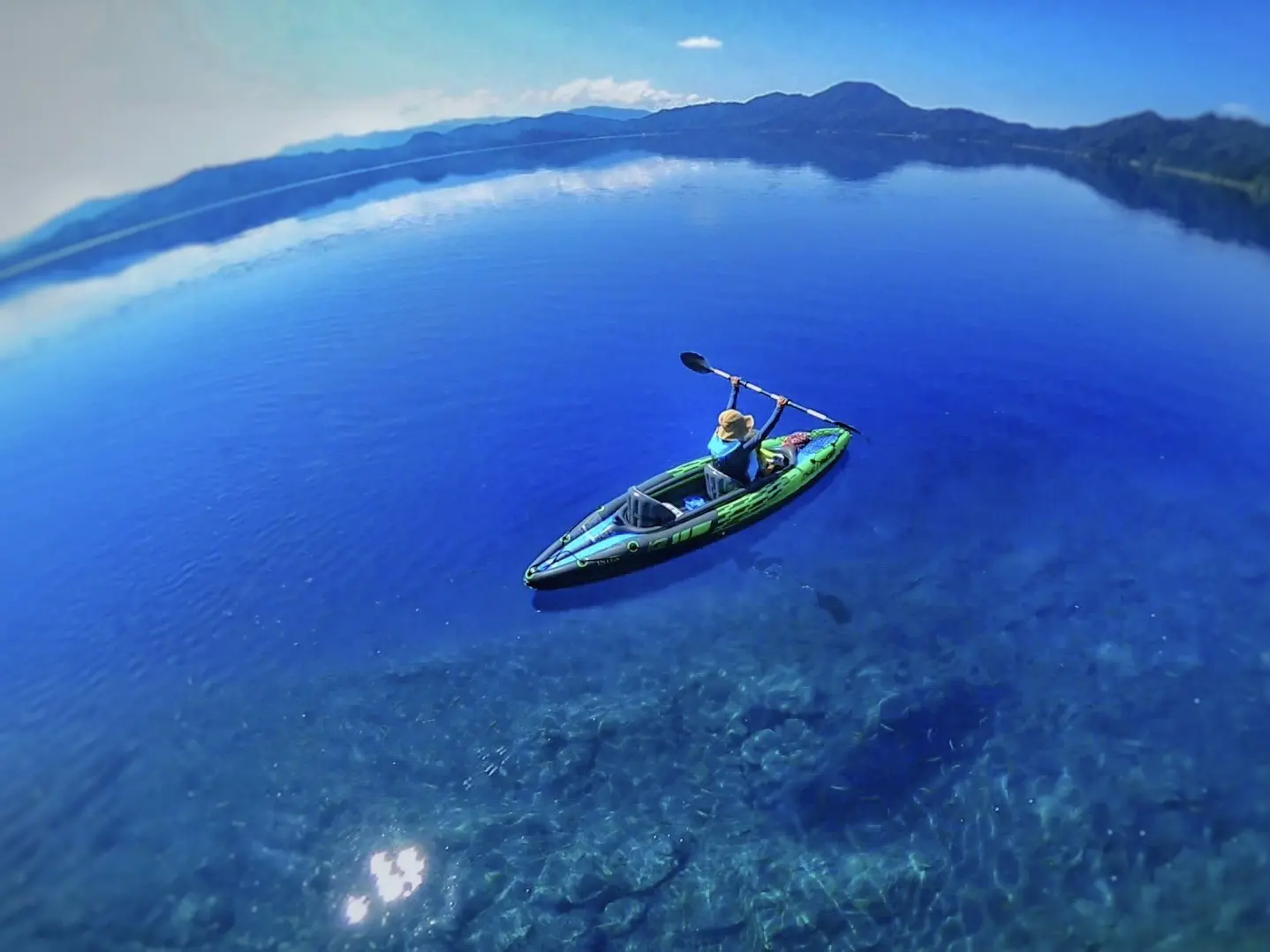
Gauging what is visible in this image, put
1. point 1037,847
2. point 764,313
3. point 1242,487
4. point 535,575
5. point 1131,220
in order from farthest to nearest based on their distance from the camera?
1. point 1131,220
2. point 764,313
3. point 1242,487
4. point 535,575
5. point 1037,847

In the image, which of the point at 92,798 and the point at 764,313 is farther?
the point at 764,313

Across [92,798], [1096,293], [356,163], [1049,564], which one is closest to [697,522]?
[1049,564]

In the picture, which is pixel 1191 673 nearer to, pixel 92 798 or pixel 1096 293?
pixel 92 798

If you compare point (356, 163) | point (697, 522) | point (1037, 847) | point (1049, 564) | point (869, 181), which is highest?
point (356, 163)

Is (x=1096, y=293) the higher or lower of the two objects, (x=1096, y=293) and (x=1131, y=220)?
the lower

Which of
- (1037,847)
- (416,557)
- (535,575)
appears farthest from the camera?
(416,557)

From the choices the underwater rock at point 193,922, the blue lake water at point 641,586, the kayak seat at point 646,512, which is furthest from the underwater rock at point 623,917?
the kayak seat at point 646,512

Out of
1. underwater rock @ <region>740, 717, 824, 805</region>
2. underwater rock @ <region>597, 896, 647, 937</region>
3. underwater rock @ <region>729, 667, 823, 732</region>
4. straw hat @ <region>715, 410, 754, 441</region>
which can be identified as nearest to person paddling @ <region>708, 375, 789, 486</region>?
straw hat @ <region>715, 410, 754, 441</region>

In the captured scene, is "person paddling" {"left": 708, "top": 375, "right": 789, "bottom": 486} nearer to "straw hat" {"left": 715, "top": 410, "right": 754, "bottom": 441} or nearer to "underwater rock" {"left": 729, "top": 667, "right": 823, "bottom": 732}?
"straw hat" {"left": 715, "top": 410, "right": 754, "bottom": 441}
